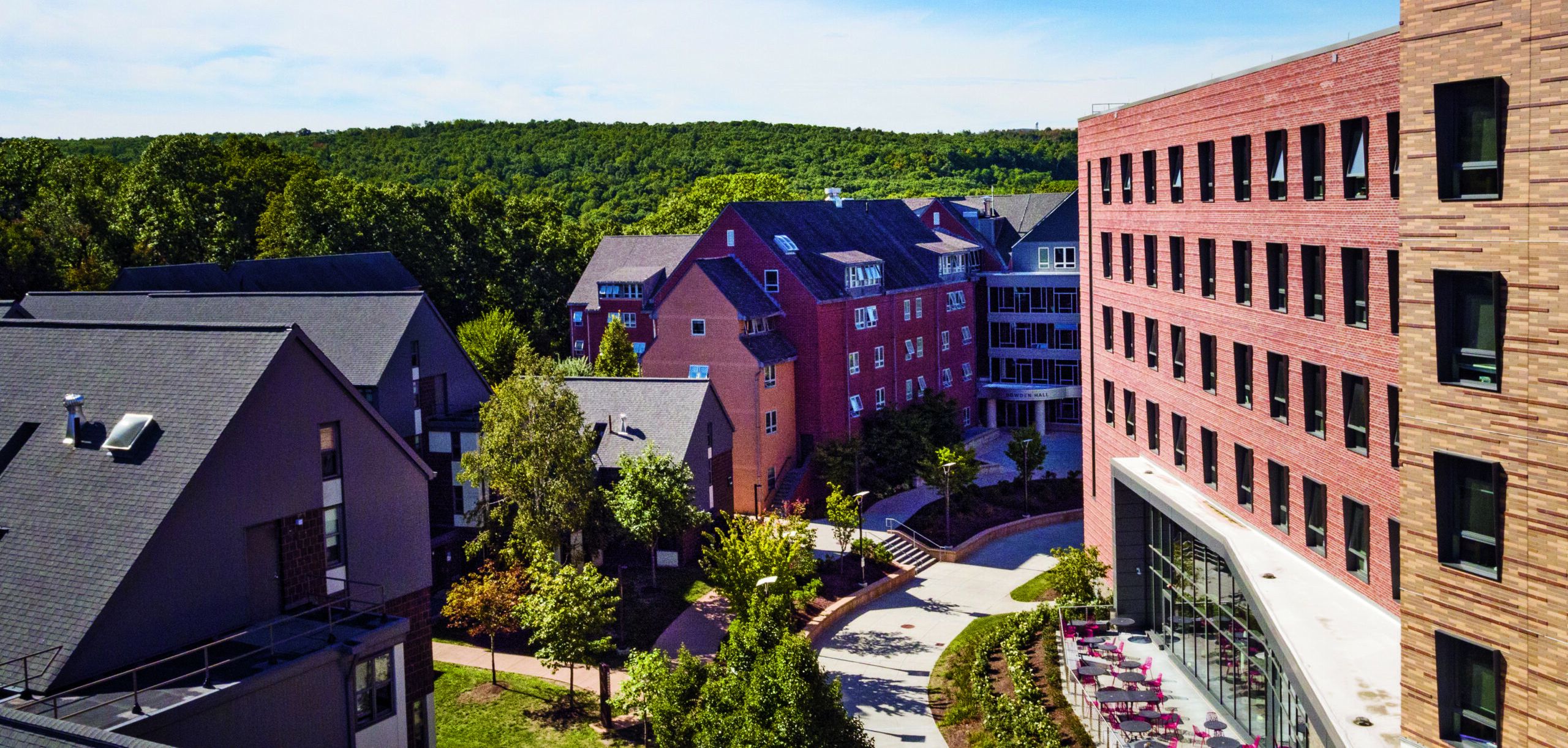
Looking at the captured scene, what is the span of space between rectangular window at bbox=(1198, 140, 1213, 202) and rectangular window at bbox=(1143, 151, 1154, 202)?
366 cm

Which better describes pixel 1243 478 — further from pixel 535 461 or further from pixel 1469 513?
pixel 535 461

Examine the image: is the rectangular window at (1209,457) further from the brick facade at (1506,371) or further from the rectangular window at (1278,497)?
the brick facade at (1506,371)

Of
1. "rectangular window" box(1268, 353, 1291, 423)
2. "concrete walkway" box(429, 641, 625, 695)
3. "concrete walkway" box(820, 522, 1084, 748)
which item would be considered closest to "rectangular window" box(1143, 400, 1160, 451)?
"rectangular window" box(1268, 353, 1291, 423)

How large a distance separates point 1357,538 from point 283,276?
54256 mm

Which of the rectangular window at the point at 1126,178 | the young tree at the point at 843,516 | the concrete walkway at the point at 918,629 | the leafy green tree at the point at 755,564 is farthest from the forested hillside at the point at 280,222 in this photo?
the rectangular window at the point at 1126,178

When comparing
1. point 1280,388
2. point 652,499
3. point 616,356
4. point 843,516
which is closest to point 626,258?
point 616,356

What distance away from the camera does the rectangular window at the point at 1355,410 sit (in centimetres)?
2362

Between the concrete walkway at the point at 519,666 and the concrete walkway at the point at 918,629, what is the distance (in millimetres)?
6771

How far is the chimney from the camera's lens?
22.0 m

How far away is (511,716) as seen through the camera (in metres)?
31.6

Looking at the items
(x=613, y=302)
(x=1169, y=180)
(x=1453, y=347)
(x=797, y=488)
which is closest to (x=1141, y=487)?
(x=1169, y=180)

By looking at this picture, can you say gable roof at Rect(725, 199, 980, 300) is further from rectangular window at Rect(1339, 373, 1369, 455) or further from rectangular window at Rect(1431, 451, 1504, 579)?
rectangular window at Rect(1431, 451, 1504, 579)

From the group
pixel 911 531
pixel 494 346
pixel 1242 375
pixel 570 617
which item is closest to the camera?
pixel 1242 375

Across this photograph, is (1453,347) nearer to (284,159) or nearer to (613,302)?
(613,302)
